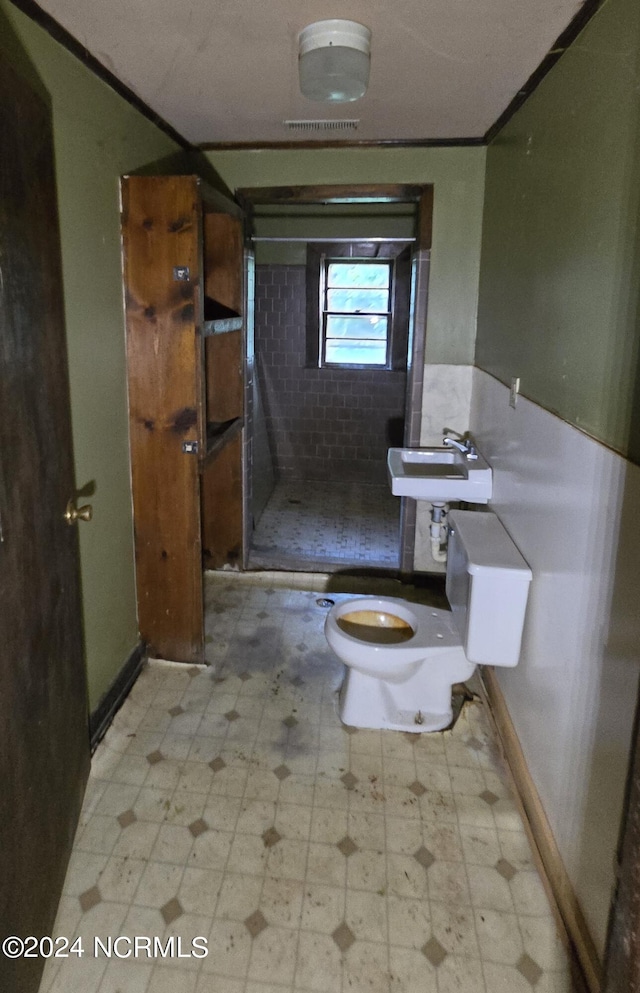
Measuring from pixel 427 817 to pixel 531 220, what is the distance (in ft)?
6.11

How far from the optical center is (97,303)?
2047 mm

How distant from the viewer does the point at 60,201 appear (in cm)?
178

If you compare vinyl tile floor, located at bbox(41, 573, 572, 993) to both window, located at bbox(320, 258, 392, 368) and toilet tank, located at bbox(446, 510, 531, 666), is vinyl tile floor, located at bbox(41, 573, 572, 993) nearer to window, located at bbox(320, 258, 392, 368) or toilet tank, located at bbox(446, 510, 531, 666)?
toilet tank, located at bbox(446, 510, 531, 666)

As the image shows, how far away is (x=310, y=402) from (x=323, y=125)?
2766 mm

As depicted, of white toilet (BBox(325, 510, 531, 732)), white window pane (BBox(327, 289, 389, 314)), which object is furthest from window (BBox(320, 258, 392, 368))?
white toilet (BBox(325, 510, 531, 732))

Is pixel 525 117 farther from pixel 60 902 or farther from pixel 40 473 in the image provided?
pixel 60 902

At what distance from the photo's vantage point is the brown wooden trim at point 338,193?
2855 millimetres

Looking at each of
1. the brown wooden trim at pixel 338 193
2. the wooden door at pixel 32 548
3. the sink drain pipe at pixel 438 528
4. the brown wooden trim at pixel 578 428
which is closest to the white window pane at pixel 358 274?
the brown wooden trim at pixel 338 193

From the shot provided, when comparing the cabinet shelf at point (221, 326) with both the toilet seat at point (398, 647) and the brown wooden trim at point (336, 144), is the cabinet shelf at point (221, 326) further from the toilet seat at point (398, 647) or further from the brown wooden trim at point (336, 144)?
the toilet seat at point (398, 647)

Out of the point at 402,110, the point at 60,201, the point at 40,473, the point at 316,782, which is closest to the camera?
the point at 40,473

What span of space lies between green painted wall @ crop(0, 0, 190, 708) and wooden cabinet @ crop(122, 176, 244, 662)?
54 millimetres

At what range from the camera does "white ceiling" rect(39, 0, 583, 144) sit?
1.57 metres

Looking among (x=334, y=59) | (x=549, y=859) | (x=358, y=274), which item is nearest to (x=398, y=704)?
(x=549, y=859)

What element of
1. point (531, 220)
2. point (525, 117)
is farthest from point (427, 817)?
point (525, 117)
